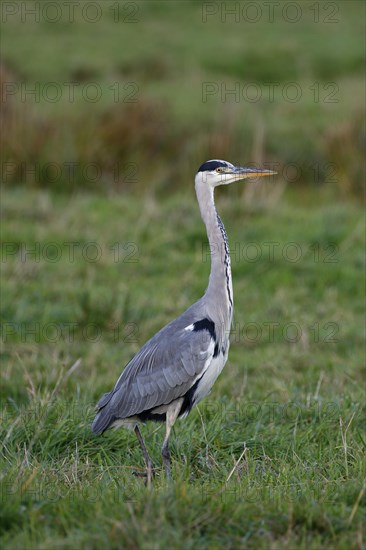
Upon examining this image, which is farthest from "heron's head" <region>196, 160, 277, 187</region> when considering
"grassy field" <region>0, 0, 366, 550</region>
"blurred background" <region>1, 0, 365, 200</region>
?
"blurred background" <region>1, 0, 365, 200</region>

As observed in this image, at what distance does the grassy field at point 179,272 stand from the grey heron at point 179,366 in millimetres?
243

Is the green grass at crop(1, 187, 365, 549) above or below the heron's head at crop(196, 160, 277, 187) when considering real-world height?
below

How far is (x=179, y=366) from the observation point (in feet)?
16.4

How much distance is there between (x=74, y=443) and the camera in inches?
205

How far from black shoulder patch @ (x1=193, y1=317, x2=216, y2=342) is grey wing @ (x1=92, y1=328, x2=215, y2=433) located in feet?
0.09

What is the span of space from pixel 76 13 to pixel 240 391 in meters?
15.4

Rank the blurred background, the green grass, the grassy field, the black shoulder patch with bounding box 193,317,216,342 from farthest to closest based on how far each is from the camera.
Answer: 1. the blurred background
2. the black shoulder patch with bounding box 193,317,216,342
3. the grassy field
4. the green grass

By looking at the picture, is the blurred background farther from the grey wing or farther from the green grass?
the grey wing

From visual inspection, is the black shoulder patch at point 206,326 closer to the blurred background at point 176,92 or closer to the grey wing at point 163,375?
the grey wing at point 163,375

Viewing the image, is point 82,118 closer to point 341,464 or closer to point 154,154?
point 154,154

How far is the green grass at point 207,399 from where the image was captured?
→ 374 centimetres

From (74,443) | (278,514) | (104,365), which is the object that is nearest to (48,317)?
(104,365)

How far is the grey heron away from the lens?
196 inches

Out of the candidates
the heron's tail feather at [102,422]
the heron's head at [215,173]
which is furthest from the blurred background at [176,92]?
the heron's tail feather at [102,422]
